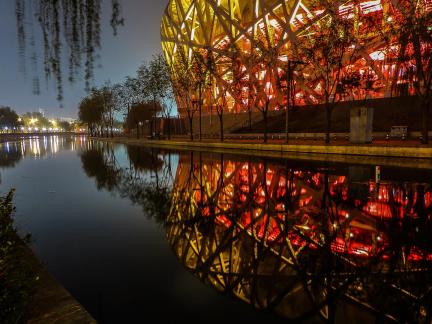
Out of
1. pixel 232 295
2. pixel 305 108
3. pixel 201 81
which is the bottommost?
pixel 232 295

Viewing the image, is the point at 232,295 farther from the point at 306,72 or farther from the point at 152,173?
the point at 306,72

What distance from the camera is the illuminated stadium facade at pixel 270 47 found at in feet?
107

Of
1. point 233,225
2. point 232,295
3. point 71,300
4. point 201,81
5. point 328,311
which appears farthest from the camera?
point 201,81

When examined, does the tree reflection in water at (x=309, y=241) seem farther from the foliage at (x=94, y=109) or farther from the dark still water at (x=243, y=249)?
the foliage at (x=94, y=109)

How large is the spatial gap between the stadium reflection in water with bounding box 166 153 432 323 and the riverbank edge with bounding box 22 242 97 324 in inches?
77.7

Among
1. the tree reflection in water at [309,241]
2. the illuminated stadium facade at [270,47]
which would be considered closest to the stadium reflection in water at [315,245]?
the tree reflection in water at [309,241]

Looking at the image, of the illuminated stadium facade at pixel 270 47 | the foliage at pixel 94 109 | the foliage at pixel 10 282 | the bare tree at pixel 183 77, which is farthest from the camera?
the foliage at pixel 94 109

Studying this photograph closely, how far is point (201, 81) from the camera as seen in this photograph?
35969 millimetres

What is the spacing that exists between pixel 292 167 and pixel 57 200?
1061cm

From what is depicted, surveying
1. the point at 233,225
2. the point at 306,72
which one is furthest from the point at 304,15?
the point at 233,225

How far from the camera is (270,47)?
35438 mm

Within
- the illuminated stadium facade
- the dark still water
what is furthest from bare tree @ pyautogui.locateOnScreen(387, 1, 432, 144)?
the dark still water

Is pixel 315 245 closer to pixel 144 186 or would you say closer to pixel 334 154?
pixel 144 186

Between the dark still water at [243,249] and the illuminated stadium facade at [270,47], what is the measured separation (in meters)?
18.9
